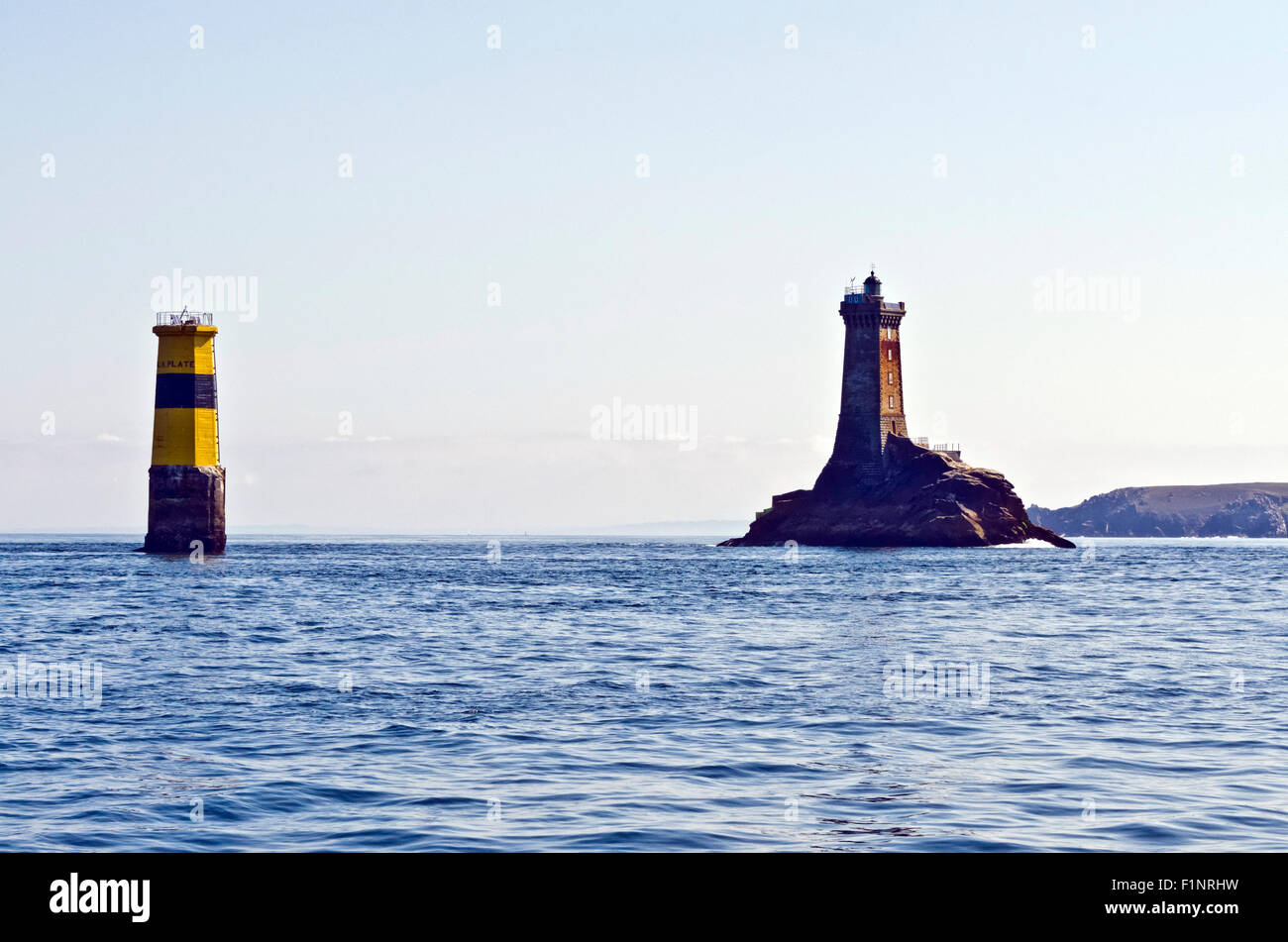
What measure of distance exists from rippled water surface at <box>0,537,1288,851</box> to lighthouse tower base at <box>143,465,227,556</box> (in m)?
56.7

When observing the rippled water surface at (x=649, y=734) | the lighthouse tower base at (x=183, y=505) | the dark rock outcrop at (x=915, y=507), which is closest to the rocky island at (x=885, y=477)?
the dark rock outcrop at (x=915, y=507)

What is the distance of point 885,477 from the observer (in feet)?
511

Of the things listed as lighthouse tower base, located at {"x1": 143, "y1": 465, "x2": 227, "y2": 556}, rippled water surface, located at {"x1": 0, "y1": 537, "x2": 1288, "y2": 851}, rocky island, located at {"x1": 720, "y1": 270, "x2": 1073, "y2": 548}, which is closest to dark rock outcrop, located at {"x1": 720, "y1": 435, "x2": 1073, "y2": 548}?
rocky island, located at {"x1": 720, "y1": 270, "x2": 1073, "y2": 548}

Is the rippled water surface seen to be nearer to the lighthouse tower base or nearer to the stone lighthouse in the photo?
the lighthouse tower base

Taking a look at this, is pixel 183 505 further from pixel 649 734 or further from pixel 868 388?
pixel 649 734

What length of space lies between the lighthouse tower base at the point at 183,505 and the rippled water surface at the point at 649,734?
56.7 metres

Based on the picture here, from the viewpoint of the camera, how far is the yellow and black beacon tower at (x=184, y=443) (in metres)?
99.3

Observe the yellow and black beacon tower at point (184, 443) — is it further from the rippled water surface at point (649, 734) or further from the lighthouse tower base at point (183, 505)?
the rippled water surface at point (649, 734)

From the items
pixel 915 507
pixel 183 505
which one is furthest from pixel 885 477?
pixel 183 505

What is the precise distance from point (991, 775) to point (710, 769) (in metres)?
3.47

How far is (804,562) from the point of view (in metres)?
111

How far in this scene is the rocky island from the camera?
153 metres
